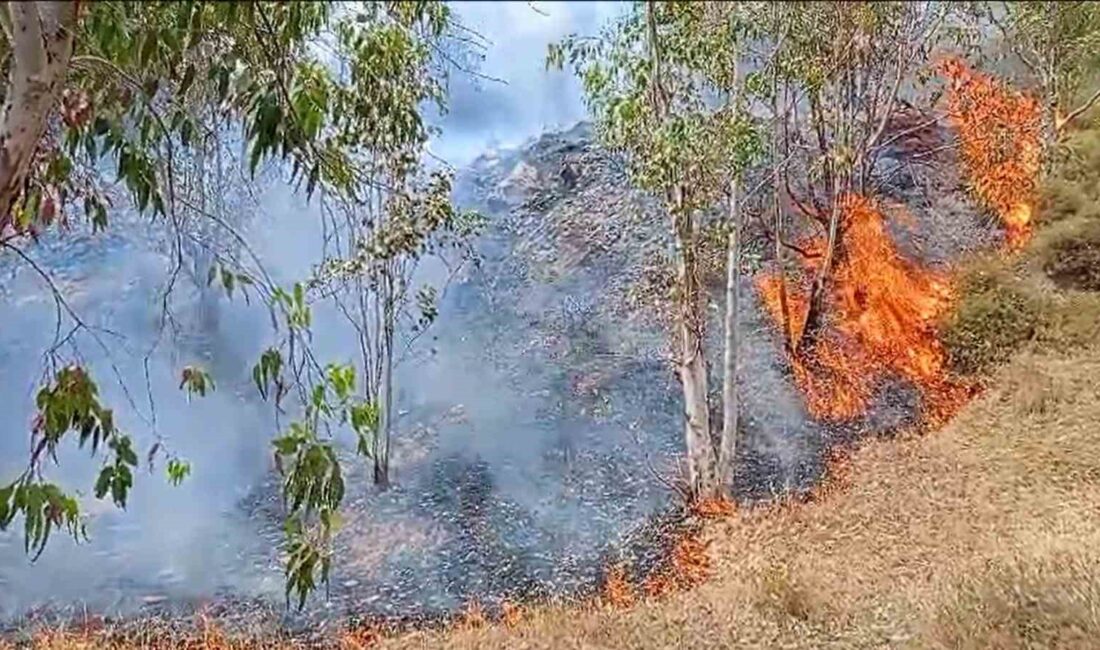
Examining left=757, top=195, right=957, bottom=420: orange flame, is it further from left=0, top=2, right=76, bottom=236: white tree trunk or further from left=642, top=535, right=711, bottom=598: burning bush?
left=0, top=2, right=76, bottom=236: white tree trunk

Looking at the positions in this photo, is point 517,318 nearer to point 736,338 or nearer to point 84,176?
point 736,338

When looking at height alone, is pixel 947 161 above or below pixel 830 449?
above

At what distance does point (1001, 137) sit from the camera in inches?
272

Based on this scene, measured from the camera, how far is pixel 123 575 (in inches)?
211

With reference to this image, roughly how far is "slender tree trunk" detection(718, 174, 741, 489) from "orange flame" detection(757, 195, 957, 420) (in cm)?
87

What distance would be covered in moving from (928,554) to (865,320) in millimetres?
3206

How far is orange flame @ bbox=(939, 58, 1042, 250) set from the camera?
6.71 m

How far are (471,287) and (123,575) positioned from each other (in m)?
3.75

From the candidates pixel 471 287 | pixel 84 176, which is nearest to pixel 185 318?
pixel 471 287

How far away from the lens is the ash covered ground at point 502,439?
5.27m

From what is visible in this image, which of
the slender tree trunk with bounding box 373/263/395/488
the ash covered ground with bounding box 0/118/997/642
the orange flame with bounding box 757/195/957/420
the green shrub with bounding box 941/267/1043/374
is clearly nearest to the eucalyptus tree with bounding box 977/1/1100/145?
the green shrub with bounding box 941/267/1043/374

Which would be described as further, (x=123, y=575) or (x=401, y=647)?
(x=123, y=575)

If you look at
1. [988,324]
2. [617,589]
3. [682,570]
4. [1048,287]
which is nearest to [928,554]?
[682,570]

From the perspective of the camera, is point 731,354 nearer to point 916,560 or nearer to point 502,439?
point 502,439
